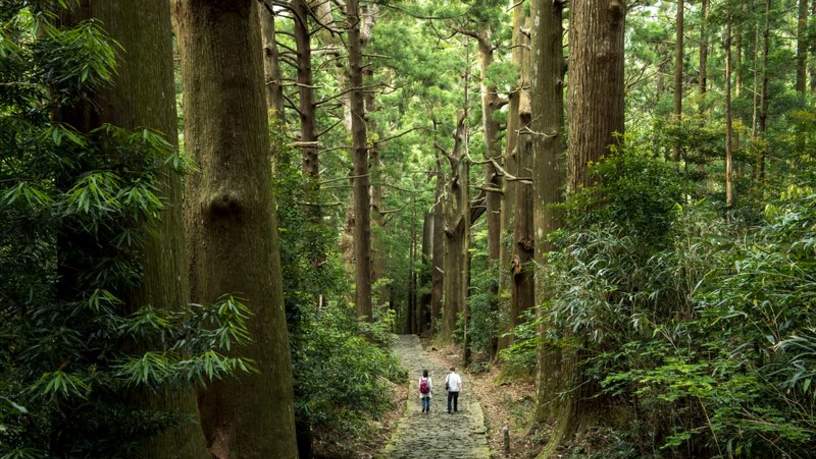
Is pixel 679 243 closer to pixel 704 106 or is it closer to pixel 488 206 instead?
pixel 704 106

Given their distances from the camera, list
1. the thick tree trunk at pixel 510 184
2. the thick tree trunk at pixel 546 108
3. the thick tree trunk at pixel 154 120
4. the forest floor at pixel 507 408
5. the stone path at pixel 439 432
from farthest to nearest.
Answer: the thick tree trunk at pixel 510 184 < the thick tree trunk at pixel 546 108 < the stone path at pixel 439 432 < the forest floor at pixel 507 408 < the thick tree trunk at pixel 154 120

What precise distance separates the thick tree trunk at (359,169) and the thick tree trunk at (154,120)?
10.1 metres

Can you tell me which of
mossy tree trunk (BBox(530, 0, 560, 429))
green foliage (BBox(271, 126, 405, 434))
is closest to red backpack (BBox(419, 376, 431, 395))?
green foliage (BBox(271, 126, 405, 434))

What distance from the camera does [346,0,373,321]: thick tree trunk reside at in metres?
15.0

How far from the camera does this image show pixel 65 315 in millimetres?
3434

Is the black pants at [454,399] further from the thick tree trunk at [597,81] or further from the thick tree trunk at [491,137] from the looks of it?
the thick tree trunk at [597,81]

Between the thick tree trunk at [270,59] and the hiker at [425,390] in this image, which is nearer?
the thick tree trunk at [270,59]

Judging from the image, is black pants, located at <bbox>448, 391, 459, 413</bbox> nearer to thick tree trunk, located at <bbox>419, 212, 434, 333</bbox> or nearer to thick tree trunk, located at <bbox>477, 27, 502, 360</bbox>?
thick tree trunk, located at <bbox>477, 27, 502, 360</bbox>

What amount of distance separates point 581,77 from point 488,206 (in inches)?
575

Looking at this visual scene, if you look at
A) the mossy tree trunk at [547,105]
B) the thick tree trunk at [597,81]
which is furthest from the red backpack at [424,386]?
the thick tree trunk at [597,81]

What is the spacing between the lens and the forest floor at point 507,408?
977 cm

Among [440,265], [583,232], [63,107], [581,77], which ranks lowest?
[440,265]

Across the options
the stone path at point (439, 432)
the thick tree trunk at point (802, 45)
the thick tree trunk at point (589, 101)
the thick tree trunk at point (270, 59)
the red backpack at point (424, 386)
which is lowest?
the stone path at point (439, 432)

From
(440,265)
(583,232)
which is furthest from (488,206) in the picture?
(583,232)
